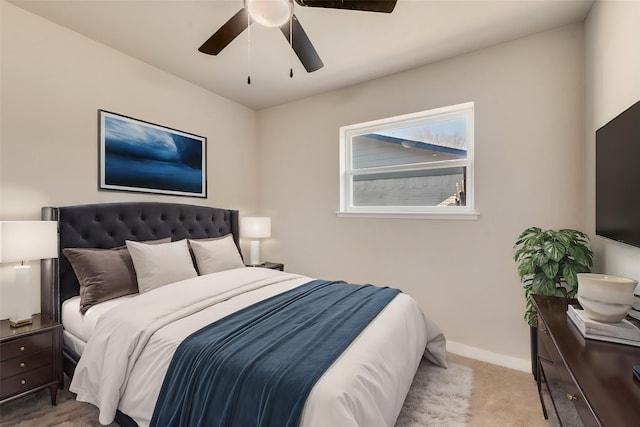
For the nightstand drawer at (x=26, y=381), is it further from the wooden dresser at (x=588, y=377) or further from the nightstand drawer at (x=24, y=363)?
the wooden dresser at (x=588, y=377)

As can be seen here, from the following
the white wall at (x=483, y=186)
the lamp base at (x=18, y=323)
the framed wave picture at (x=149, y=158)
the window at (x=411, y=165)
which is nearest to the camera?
the lamp base at (x=18, y=323)

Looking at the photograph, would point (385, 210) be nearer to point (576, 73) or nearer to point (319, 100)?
point (319, 100)

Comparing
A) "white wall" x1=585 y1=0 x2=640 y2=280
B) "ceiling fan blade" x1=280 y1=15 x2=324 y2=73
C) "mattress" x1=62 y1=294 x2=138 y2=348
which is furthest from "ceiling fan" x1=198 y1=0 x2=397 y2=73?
"mattress" x1=62 y1=294 x2=138 y2=348

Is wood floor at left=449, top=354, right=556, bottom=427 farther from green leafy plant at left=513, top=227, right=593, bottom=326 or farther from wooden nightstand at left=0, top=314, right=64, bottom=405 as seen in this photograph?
wooden nightstand at left=0, top=314, right=64, bottom=405

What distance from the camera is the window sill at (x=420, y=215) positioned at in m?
2.69

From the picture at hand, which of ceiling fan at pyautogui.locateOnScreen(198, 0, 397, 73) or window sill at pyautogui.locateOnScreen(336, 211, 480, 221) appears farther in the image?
window sill at pyautogui.locateOnScreen(336, 211, 480, 221)

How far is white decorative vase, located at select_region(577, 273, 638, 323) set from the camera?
1321 millimetres

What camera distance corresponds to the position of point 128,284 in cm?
224

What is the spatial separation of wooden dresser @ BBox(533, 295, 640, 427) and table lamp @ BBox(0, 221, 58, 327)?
2.80 m

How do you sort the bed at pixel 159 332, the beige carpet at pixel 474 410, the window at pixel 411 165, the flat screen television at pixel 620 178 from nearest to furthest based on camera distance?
the bed at pixel 159 332 < the flat screen television at pixel 620 178 < the beige carpet at pixel 474 410 < the window at pixel 411 165

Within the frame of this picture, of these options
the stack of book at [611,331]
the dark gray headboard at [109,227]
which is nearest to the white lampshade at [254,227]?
the dark gray headboard at [109,227]

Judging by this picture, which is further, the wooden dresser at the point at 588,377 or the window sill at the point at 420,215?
the window sill at the point at 420,215

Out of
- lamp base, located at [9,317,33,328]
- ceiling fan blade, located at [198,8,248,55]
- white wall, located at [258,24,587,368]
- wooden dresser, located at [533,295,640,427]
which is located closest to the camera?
wooden dresser, located at [533,295,640,427]

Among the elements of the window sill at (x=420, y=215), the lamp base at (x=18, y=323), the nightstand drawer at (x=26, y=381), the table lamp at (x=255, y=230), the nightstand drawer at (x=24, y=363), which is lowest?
the nightstand drawer at (x=26, y=381)
